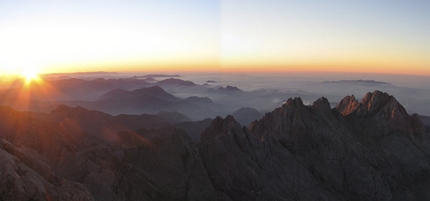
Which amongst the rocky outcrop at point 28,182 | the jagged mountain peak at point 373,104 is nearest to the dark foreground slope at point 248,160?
the rocky outcrop at point 28,182

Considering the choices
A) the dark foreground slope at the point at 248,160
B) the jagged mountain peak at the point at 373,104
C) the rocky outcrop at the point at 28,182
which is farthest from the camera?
the jagged mountain peak at the point at 373,104

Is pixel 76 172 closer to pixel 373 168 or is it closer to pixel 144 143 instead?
pixel 144 143

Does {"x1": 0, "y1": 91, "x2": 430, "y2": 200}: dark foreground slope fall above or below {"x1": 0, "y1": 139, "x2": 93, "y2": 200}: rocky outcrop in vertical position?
below

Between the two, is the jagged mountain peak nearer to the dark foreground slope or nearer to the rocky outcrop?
the dark foreground slope

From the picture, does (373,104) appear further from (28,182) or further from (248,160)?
(28,182)

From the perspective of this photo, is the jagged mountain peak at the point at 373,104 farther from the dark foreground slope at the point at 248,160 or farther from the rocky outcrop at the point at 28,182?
the rocky outcrop at the point at 28,182

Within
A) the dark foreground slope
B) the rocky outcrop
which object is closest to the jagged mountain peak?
the dark foreground slope

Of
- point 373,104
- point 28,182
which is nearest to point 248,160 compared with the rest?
point 28,182

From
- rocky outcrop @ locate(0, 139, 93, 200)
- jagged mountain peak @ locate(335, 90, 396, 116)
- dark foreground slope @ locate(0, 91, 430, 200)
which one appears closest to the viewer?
rocky outcrop @ locate(0, 139, 93, 200)
